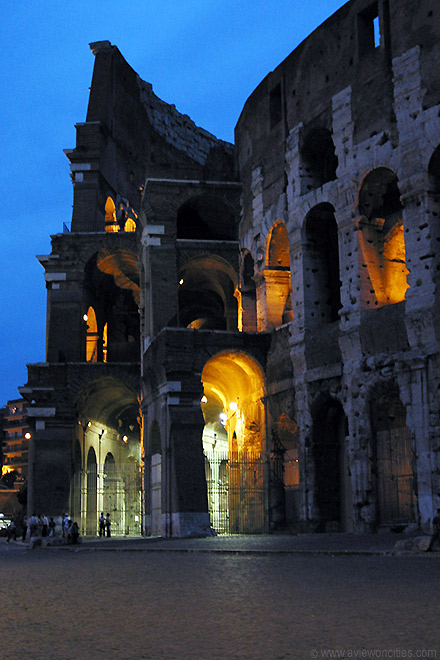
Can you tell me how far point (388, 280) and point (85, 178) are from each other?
16.0 m

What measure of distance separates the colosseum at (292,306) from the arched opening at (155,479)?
3.6 inches

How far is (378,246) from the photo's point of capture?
19.9m

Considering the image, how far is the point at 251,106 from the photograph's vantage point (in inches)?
993

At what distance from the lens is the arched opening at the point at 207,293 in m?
26.9

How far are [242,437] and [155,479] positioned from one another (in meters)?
2.83

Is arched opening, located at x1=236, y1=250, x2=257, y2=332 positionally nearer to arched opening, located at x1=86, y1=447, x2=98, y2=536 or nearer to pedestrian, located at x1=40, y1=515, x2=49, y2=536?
pedestrian, located at x1=40, y1=515, x2=49, y2=536

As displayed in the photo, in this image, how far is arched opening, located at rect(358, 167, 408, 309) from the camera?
19.6 meters

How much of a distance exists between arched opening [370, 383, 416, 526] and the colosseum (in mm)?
50

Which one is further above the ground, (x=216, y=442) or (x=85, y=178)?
(x=85, y=178)

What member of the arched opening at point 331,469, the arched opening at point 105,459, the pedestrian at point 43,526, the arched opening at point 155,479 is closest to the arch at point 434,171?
the arched opening at point 331,469

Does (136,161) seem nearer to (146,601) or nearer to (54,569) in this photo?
(54,569)

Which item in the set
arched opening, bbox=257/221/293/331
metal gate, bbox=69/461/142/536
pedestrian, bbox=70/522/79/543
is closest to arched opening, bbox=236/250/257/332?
arched opening, bbox=257/221/293/331

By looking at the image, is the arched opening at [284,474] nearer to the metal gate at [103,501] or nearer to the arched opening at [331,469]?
the arched opening at [331,469]

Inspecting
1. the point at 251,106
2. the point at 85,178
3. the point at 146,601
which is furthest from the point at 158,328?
the point at 146,601
